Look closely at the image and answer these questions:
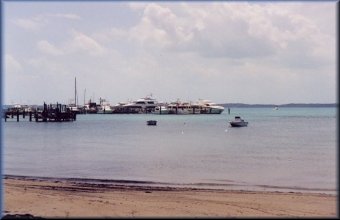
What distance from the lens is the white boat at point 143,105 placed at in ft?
538

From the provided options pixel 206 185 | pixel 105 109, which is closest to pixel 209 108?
pixel 105 109

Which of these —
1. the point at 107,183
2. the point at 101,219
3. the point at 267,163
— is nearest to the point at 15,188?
the point at 107,183

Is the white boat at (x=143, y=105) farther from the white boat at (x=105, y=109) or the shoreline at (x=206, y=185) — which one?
the shoreline at (x=206, y=185)

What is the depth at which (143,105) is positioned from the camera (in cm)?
16450

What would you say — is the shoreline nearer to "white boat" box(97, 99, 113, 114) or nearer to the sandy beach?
the sandy beach

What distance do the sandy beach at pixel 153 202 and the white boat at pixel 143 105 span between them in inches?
5600

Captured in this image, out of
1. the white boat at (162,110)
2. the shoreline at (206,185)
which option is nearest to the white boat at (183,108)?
the white boat at (162,110)

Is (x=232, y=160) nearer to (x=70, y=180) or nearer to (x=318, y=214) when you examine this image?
(x=70, y=180)

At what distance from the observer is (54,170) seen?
30.0 meters

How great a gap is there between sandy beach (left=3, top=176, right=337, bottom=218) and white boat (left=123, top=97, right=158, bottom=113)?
142 meters

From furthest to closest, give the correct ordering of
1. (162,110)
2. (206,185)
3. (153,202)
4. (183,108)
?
(183,108) < (162,110) < (206,185) < (153,202)

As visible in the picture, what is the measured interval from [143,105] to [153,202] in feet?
484

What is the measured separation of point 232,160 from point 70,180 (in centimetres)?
1458

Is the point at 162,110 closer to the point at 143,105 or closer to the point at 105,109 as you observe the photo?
the point at 143,105
